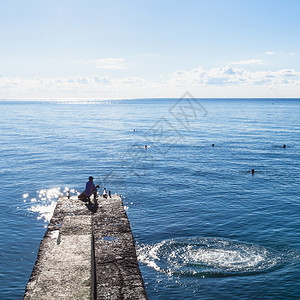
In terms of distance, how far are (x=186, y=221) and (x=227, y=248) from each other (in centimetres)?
585

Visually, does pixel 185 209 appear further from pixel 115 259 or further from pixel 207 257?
pixel 115 259

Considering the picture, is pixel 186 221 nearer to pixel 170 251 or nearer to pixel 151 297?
pixel 170 251

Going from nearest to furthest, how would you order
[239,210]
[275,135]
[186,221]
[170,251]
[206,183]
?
[170,251], [186,221], [239,210], [206,183], [275,135]

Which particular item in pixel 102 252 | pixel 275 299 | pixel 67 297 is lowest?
pixel 275 299

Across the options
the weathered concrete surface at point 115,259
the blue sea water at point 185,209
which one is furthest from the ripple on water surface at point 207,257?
the weathered concrete surface at point 115,259

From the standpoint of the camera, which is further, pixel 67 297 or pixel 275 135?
pixel 275 135

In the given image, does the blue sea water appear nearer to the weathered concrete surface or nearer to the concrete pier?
the weathered concrete surface

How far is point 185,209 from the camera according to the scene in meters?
30.3

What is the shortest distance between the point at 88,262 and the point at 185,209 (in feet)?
62.2

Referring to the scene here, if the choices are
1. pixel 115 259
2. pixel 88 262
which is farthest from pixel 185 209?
pixel 88 262

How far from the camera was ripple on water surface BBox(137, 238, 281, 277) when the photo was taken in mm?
19359

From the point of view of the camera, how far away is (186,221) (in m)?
27.4

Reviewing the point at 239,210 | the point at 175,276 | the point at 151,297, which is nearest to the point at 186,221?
the point at 239,210

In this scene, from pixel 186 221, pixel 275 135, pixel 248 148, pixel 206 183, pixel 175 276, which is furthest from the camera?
pixel 275 135
